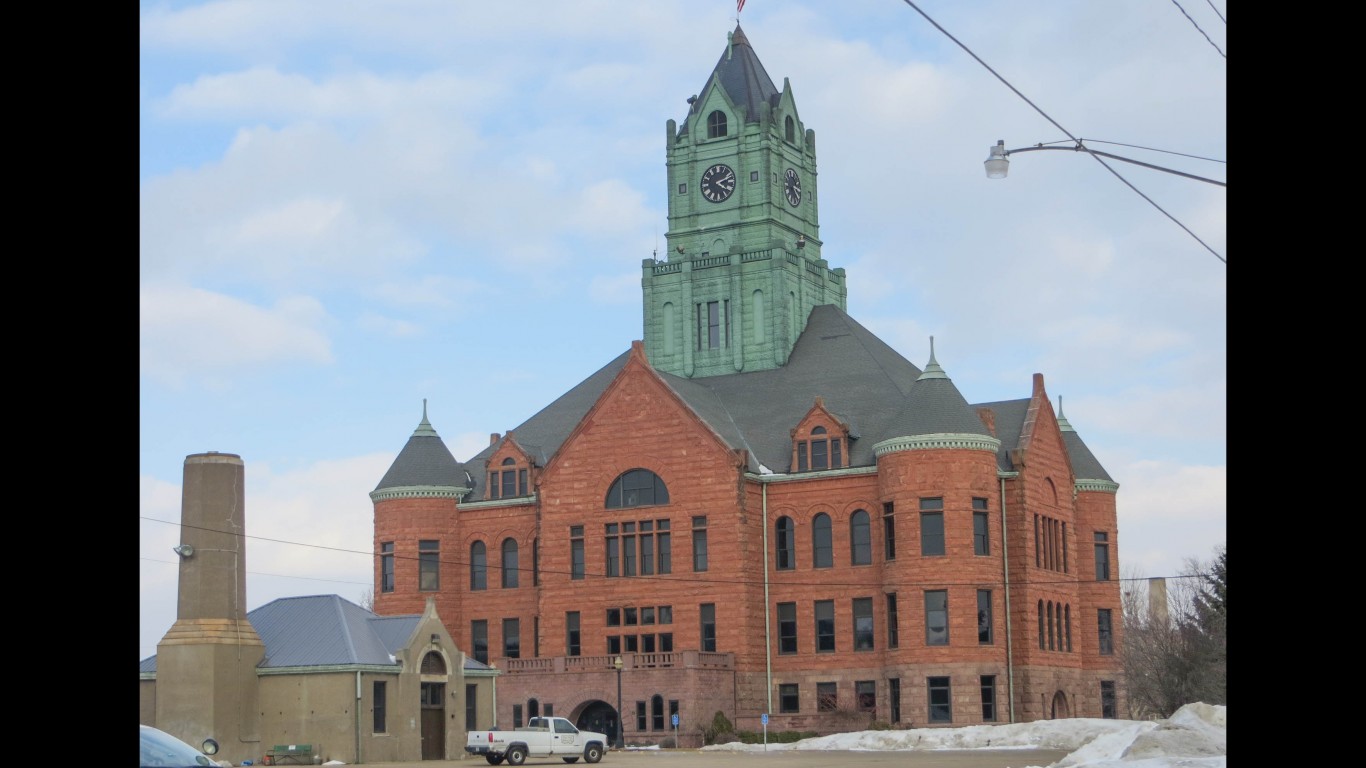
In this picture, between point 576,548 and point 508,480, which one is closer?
point 576,548

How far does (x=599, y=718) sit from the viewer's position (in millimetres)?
70812

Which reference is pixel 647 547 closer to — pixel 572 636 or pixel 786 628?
pixel 572 636

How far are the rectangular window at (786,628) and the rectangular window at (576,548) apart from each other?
30.0 feet

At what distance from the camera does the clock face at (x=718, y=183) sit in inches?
3300

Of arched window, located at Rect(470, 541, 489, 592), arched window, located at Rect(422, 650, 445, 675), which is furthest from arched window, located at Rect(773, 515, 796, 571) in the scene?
arched window, located at Rect(422, 650, 445, 675)

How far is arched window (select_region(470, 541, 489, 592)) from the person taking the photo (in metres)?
78.1

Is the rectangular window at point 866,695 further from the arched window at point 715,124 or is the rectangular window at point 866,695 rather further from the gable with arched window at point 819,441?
the arched window at point 715,124

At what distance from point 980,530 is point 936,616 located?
397 cm

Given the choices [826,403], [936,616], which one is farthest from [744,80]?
[936,616]

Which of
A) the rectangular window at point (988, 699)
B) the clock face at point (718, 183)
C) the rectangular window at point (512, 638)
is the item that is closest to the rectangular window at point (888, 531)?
the rectangular window at point (988, 699)
